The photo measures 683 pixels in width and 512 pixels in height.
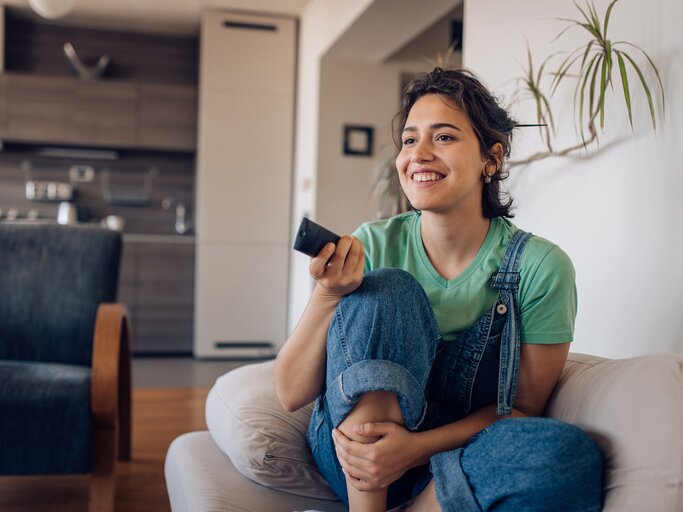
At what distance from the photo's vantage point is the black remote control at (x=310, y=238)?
1.25 meters

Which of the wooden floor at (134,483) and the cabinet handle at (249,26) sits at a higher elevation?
the cabinet handle at (249,26)

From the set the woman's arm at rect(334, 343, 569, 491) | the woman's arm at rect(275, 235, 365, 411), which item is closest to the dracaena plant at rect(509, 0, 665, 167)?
the woman's arm at rect(334, 343, 569, 491)

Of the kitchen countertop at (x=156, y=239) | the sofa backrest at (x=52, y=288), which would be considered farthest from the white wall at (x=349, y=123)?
the sofa backrest at (x=52, y=288)

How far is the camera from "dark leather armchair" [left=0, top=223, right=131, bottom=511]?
2.12 meters

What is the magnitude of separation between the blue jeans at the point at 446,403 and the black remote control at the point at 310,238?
4.4 inches

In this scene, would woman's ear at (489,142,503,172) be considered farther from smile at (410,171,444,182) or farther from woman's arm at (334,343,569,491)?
woman's arm at (334,343,569,491)

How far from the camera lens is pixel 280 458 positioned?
160cm

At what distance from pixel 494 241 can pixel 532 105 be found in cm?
104

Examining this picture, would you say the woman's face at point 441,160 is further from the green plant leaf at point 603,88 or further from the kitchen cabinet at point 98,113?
the kitchen cabinet at point 98,113

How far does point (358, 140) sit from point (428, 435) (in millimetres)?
3791

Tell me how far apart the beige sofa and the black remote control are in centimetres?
54

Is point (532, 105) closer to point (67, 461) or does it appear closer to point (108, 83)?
point (67, 461)

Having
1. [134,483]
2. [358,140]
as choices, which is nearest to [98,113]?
[358,140]

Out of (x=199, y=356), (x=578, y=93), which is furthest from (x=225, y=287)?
(x=578, y=93)
